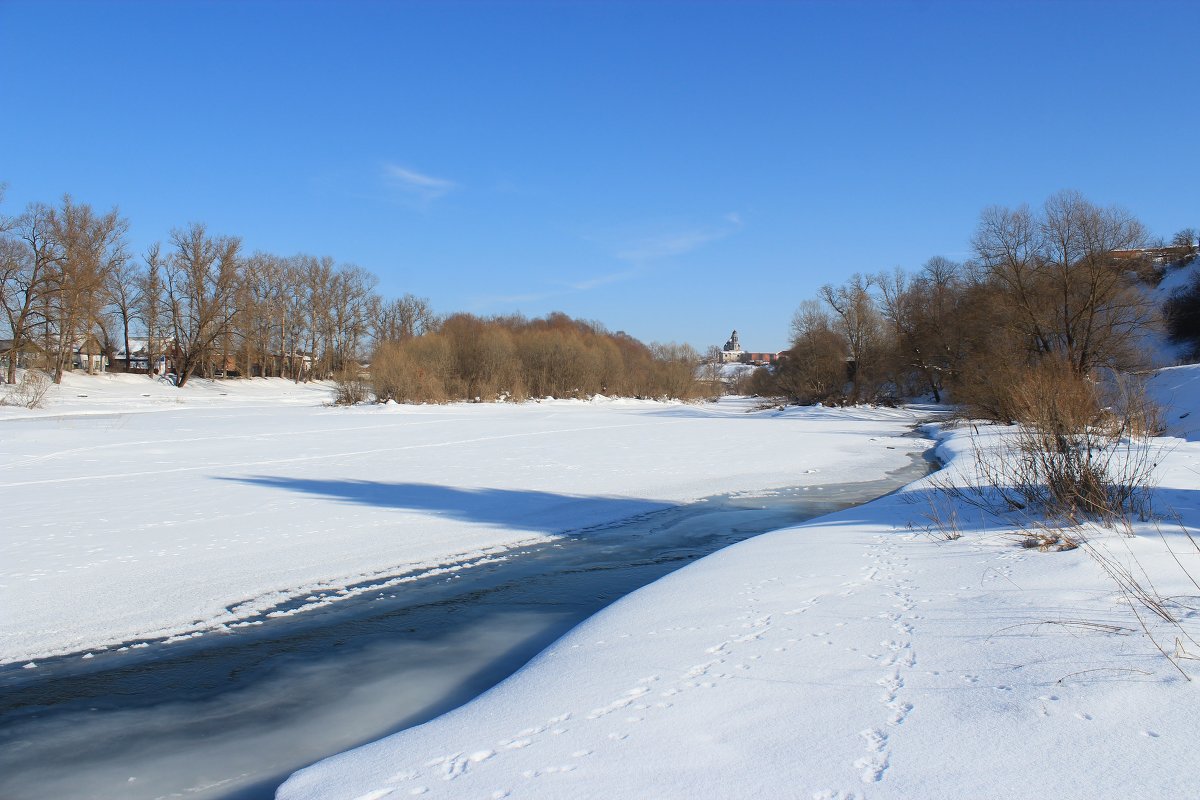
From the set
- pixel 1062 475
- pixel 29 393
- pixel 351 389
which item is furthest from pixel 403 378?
pixel 1062 475

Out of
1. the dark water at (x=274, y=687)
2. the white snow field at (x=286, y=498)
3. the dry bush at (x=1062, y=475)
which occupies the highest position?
the dry bush at (x=1062, y=475)

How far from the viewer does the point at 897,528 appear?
8695mm

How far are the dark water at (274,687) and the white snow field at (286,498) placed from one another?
1.89ft

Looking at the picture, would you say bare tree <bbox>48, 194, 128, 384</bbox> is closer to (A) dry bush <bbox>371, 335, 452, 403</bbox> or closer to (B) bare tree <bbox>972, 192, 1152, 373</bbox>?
(A) dry bush <bbox>371, 335, 452, 403</bbox>

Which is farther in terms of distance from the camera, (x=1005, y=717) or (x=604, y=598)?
(x=604, y=598)

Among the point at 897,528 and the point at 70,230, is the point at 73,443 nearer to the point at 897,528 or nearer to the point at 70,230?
the point at 897,528

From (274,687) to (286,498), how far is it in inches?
278

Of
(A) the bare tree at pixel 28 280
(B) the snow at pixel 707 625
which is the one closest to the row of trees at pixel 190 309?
(A) the bare tree at pixel 28 280

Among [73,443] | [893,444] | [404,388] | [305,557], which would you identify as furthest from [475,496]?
[404,388]

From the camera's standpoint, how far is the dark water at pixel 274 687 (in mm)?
4121

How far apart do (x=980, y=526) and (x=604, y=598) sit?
436cm

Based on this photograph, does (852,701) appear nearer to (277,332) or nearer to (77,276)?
(77,276)

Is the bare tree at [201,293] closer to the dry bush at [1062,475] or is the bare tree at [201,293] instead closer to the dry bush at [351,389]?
the dry bush at [351,389]

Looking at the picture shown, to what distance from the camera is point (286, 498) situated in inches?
464
